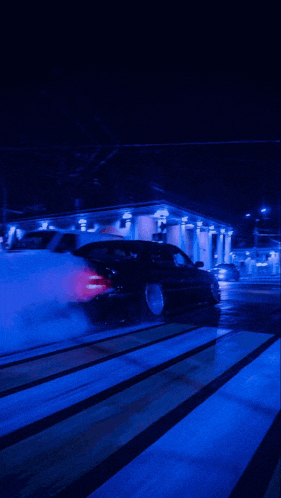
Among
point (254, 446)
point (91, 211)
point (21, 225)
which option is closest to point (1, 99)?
point (21, 225)

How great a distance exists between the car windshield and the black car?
2.03 ft

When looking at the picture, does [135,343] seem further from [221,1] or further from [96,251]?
[221,1]

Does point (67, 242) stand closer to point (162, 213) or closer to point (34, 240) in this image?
point (34, 240)

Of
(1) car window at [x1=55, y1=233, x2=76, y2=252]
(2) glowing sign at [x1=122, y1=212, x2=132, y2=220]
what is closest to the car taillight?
(2) glowing sign at [x1=122, y1=212, x2=132, y2=220]

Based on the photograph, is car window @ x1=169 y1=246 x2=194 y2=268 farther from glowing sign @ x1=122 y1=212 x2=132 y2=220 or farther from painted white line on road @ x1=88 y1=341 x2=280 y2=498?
painted white line on road @ x1=88 y1=341 x2=280 y2=498

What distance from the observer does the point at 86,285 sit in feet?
13.3

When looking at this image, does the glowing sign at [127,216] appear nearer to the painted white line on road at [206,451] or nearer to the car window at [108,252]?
the car window at [108,252]

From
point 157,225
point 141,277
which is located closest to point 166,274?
point 141,277

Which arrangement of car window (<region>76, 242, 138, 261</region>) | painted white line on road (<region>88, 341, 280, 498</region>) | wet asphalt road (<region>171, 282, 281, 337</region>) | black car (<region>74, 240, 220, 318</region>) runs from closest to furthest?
painted white line on road (<region>88, 341, 280, 498</region>)
black car (<region>74, 240, 220, 318</region>)
car window (<region>76, 242, 138, 261</region>)
wet asphalt road (<region>171, 282, 281, 337</region>)

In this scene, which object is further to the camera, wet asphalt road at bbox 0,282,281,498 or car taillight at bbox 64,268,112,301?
car taillight at bbox 64,268,112,301

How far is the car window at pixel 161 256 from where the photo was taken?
4.91 metres

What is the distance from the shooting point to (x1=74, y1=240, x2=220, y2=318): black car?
431 cm

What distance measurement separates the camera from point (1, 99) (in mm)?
5895

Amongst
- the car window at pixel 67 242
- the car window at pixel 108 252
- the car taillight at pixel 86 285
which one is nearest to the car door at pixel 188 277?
the car window at pixel 108 252
